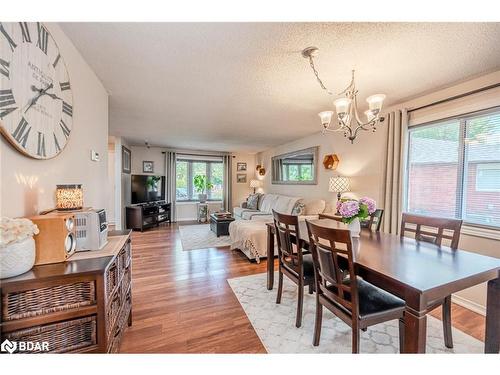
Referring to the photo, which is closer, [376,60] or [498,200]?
[376,60]

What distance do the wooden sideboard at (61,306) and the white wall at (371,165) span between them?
3.25 m

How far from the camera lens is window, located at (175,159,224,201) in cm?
694

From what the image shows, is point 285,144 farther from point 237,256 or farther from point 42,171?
point 42,171

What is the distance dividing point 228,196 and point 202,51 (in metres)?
5.75

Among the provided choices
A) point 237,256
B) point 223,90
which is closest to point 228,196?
point 237,256

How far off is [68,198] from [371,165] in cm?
368

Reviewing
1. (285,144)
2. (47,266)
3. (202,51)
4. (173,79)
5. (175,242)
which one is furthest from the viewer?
(285,144)

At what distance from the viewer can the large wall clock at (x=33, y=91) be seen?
0.96m

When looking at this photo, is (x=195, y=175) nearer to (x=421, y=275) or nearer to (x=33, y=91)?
(x=33, y=91)

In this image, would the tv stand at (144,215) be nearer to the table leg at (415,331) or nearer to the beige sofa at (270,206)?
the beige sofa at (270,206)

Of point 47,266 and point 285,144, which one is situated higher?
point 285,144

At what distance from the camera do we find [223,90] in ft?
8.00

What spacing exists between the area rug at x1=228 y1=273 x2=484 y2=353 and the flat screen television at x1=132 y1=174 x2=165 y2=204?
178 inches

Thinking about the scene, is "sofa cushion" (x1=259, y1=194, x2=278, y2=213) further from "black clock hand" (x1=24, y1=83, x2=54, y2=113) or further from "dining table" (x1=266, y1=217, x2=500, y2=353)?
"black clock hand" (x1=24, y1=83, x2=54, y2=113)
